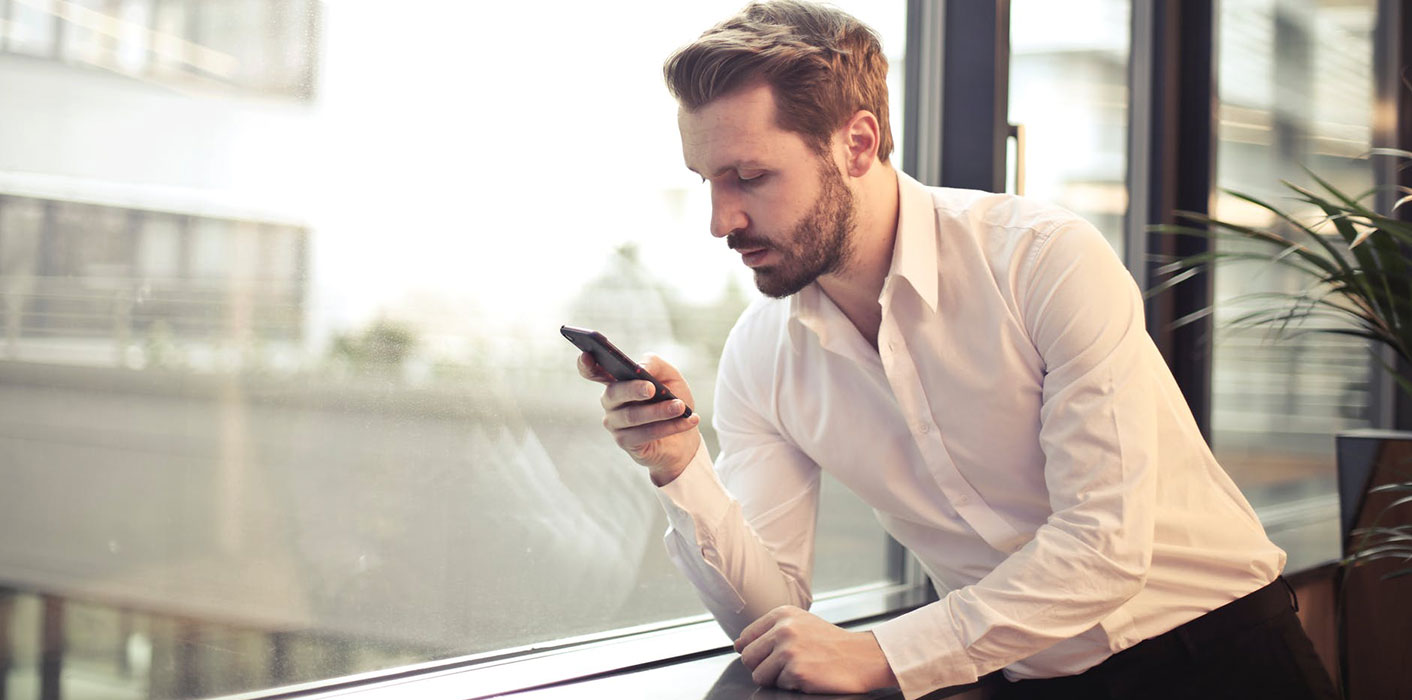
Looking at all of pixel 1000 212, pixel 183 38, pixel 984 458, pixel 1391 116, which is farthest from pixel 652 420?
pixel 1391 116

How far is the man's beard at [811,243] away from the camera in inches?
58.0

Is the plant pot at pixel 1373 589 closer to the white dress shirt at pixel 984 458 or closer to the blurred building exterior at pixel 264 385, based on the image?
the white dress shirt at pixel 984 458

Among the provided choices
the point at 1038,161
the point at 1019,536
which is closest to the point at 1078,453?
the point at 1019,536

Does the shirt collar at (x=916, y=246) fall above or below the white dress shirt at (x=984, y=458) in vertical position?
above

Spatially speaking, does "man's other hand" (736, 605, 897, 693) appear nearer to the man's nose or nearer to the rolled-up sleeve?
the rolled-up sleeve

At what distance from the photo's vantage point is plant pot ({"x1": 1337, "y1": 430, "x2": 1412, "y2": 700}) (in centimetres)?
235

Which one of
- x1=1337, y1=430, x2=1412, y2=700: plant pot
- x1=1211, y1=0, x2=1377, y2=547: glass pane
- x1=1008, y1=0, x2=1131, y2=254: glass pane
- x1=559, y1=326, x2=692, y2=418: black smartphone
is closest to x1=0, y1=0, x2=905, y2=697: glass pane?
x1=559, y1=326, x2=692, y2=418: black smartphone

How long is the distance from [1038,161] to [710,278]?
3.47 ft

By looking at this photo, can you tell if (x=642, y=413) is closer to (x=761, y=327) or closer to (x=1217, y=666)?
(x=761, y=327)

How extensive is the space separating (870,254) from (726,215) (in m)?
0.26

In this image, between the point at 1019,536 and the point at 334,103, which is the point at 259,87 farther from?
the point at 1019,536

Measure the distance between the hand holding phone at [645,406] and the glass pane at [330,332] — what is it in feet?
1.06

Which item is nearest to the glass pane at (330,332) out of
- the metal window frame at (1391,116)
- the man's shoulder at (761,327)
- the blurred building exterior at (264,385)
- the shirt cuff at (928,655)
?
the blurred building exterior at (264,385)

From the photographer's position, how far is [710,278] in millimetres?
2082
